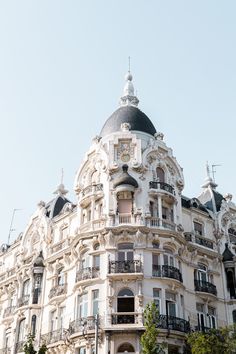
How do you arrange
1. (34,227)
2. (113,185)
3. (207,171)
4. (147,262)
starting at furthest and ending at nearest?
(207,171) < (34,227) < (113,185) < (147,262)

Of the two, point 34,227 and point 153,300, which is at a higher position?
point 34,227

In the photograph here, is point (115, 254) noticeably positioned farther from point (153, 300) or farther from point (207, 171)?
point (207, 171)

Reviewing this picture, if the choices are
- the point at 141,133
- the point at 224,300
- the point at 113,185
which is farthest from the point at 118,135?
the point at 224,300

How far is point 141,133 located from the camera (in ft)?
133

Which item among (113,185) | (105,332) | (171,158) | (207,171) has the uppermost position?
(207,171)

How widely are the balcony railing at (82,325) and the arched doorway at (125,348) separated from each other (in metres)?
2.10

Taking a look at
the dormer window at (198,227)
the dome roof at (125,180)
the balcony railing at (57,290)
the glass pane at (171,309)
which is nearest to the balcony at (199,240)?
the dormer window at (198,227)

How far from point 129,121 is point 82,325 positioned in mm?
16537

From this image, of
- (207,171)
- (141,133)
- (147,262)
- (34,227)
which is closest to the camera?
(147,262)

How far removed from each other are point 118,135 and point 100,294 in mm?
12425

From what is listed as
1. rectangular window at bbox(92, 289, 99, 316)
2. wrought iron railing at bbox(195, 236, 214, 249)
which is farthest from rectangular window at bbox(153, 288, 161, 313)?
wrought iron railing at bbox(195, 236, 214, 249)

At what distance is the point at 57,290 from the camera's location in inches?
1526

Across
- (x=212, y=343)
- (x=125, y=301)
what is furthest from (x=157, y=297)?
(x=212, y=343)

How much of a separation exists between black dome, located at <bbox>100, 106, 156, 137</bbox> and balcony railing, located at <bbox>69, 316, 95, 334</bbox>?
15.2 m
